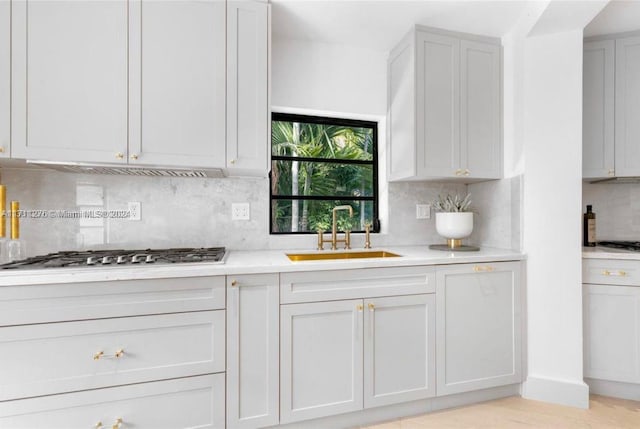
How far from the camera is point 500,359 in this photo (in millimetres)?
1896

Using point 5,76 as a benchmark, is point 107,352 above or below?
below

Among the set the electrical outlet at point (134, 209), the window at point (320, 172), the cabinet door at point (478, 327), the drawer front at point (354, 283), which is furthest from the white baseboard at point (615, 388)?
the electrical outlet at point (134, 209)

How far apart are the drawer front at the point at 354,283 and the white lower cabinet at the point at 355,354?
4 centimetres

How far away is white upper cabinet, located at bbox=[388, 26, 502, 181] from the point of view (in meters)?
2.04

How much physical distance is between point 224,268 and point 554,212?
1.98 m

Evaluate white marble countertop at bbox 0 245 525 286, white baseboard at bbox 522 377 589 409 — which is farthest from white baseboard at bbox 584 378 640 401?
white marble countertop at bbox 0 245 525 286

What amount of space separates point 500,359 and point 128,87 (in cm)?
260

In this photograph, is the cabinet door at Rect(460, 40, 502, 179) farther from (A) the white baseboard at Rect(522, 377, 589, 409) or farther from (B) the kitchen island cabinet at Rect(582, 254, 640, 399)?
(A) the white baseboard at Rect(522, 377, 589, 409)

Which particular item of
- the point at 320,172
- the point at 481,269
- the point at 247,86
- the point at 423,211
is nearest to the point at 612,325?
the point at 481,269

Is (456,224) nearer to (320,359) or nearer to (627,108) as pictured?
(320,359)

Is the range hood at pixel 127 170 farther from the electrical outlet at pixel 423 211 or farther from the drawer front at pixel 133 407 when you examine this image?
the electrical outlet at pixel 423 211

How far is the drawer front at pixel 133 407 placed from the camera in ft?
4.06

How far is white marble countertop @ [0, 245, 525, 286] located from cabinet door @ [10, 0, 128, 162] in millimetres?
566

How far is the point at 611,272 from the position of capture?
1921 millimetres
